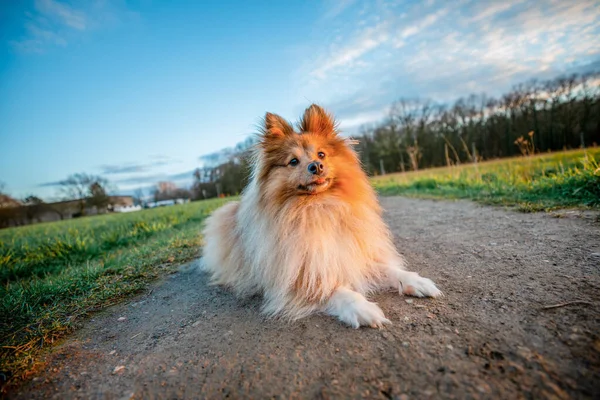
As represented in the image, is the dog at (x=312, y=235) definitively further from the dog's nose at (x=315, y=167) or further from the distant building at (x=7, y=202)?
the distant building at (x=7, y=202)

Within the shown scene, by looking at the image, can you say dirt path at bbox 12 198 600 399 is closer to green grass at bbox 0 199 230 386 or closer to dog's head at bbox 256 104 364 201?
green grass at bbox 0 199 230 386

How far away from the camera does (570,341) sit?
166 centimetres

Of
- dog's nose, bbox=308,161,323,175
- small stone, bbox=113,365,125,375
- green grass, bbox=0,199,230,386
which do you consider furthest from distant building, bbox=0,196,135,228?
dog's nose, bbox=308,161,323,175

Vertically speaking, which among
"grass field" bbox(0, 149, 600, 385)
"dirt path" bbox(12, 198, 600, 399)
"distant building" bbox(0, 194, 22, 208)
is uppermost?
"distant building" bbox(0, 194, 22, 208)

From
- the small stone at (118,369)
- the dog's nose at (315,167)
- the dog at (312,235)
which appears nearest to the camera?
the small stone at (118,369)

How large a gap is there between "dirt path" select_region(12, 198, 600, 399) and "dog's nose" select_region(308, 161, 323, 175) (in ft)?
4.79

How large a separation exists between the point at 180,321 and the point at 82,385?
0.93m

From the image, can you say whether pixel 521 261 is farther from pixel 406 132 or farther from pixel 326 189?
pixel 406 132

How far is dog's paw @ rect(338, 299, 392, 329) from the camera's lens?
2.23 m

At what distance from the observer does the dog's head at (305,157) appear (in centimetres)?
309

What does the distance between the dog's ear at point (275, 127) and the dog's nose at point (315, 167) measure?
2.64 ft

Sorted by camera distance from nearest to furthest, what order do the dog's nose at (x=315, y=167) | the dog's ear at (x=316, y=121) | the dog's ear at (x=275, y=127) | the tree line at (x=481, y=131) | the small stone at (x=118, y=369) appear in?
1. the small stone at (x=118, y=369)
2. the dog's nose at (x=315, y=167)
3. the dog's ear at (x=275, y=127)
4. the dog's ear at (x=316, y=121)
5. the tree line at (x=481, y=131)

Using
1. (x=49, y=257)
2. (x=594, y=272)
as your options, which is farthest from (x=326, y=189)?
(x=49, y=257)

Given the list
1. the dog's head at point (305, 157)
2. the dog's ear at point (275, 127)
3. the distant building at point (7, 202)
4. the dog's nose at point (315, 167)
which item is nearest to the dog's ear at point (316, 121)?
the dog's head at point (305, 157)
